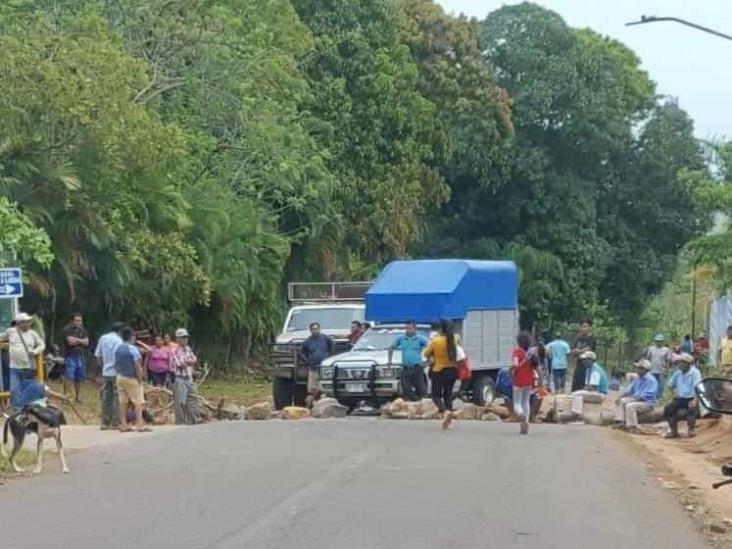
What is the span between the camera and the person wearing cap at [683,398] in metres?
24.2

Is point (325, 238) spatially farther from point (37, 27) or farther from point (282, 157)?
point (37, 27)

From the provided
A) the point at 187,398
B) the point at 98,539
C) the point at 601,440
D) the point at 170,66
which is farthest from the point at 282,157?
the point at 98,539

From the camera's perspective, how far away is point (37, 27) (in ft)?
102

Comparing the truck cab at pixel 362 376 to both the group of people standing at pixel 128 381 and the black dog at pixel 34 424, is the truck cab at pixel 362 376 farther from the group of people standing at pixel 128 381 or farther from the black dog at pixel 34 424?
the black dog at pixel 34 424

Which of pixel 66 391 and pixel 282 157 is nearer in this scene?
pixel 66 391

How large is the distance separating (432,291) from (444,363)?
5924mm

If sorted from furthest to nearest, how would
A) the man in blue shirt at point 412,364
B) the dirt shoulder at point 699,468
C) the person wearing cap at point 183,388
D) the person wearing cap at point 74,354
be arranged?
the person wearing cap at point 74,354 < the man in blue shirt at point 412,364 < the person wearing cap at point 183,388 < the dirt shoulder at point 699,468

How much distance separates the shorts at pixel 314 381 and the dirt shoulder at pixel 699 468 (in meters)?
6.58

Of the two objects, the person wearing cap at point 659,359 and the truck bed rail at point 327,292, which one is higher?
the truck bed rail at point 327,292

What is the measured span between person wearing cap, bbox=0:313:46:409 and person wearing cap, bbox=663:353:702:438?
33.5 ft

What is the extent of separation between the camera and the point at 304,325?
32500 millimetres

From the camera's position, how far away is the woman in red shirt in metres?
23.0

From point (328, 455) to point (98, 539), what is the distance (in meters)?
7.33

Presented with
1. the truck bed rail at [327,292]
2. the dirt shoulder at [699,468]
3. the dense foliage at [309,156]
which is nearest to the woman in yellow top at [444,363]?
the dirt shoulder at [699,468]
